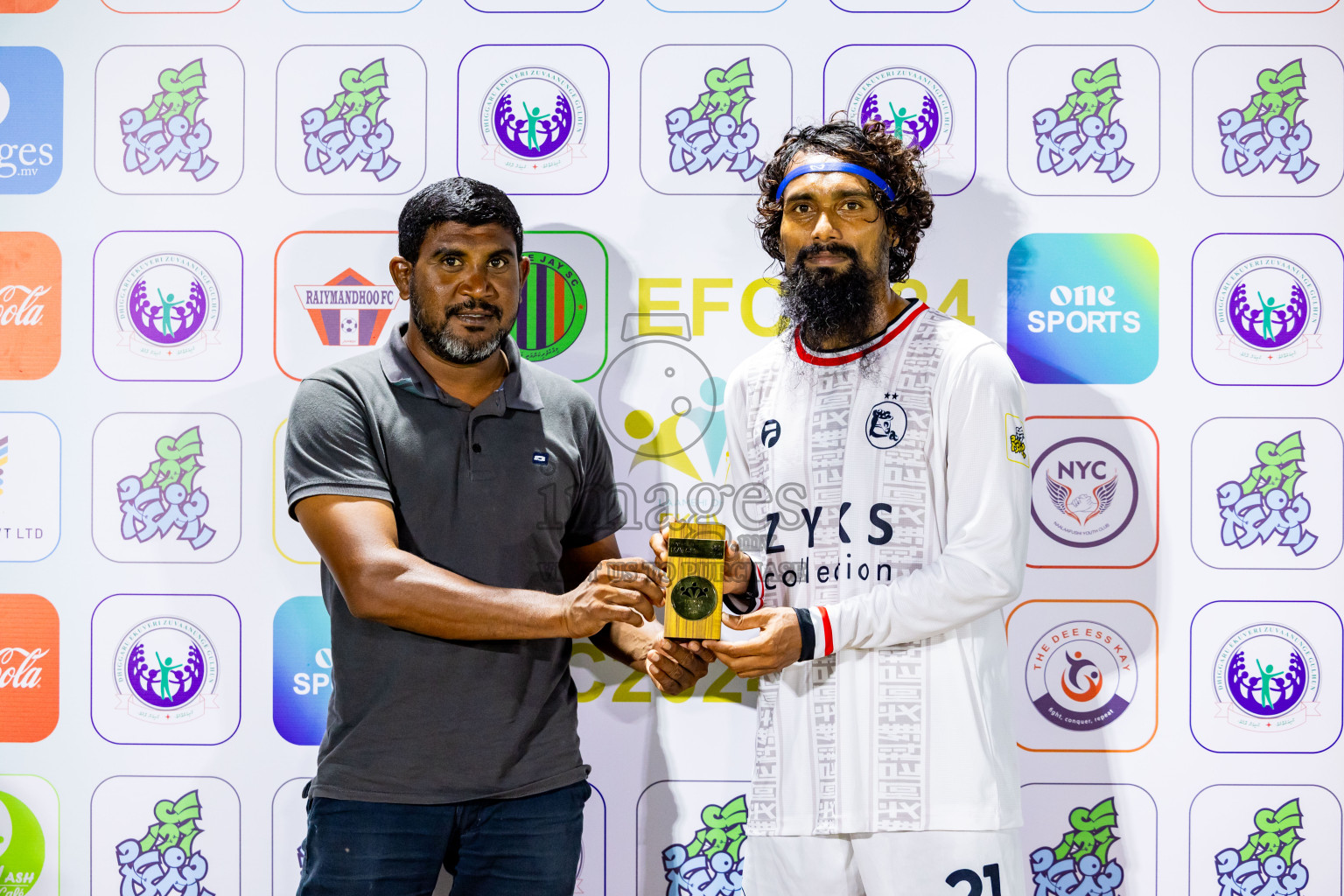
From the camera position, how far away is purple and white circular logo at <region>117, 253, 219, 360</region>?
2479mm

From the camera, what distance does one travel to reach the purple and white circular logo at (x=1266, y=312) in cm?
243

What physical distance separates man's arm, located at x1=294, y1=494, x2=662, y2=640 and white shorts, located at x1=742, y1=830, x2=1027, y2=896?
1.81 feet

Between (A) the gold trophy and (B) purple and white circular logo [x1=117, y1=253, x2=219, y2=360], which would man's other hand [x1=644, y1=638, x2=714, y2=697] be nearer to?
(A) the gold trophy

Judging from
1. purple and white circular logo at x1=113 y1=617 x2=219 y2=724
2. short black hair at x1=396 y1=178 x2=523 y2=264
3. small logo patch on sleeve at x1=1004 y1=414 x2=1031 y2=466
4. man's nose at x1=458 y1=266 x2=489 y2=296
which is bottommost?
purple and white circular logo at x1=113 y1=617 x2=219 y2=724

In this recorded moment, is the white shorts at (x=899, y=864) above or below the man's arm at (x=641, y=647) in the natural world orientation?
below

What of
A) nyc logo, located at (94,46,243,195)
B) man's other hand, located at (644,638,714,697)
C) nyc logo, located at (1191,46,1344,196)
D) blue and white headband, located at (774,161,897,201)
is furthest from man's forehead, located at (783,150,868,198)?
nyc logo, located at (94,46,243,195)

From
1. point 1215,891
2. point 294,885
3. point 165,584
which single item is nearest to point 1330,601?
point 1215,891

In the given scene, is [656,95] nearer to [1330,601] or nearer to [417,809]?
[417,809]

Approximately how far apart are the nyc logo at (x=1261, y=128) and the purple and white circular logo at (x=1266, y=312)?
0.20m

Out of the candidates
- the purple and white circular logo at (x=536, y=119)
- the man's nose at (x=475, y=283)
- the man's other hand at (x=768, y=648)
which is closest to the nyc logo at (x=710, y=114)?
the purple and white circular logo at (x=536, y=119)

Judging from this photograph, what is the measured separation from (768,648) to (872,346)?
0.64 metres

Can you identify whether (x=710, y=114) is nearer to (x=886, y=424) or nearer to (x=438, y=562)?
(x=886, y=424)

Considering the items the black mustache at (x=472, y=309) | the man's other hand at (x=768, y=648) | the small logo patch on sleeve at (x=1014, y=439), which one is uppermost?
the black mustache at (x=472, y=309)

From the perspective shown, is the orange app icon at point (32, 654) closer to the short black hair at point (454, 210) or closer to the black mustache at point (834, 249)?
the short black hair at point (454, 210)
